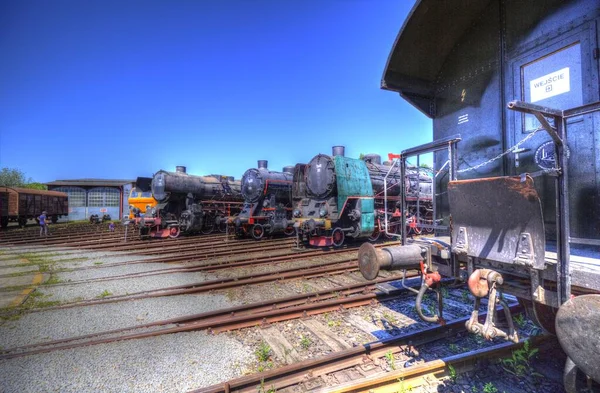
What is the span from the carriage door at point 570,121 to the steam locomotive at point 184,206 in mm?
12768

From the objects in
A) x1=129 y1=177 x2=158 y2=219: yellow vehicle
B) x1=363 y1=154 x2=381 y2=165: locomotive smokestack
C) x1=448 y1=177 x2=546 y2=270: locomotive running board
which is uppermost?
x1=363 y1=154 x2=381 y2=165: locomotive smokestack

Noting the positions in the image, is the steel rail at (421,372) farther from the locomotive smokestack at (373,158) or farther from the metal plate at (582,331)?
the locomotive smokestack at (373,158)

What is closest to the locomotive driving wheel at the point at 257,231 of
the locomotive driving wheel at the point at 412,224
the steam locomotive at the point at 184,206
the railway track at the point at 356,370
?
the steam locomotive at the point at 184,206

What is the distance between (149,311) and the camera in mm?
5156

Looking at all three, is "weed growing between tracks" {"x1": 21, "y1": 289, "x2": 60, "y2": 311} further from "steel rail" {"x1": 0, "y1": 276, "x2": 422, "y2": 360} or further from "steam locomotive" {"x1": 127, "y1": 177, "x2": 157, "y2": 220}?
"steam locomotive" {"x1": 127, "y1": 177, "x2": 157, "y2": 220}

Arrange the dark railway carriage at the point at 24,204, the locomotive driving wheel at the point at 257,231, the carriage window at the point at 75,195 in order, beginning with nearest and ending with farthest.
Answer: the locomotive driving wheel at the point at 257,231 → the dark railway carriage at the point at 24,204 → the carriage window at the point at 75,195

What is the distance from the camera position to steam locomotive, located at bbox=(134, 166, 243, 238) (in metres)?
15.4

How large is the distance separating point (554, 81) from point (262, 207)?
11892 mm

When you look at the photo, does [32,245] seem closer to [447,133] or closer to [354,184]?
[354,184]

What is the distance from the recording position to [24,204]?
24.2 m

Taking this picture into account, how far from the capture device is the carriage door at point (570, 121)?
2783 mm

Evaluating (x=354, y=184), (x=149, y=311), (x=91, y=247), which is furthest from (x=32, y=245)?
(x=354, y=184)

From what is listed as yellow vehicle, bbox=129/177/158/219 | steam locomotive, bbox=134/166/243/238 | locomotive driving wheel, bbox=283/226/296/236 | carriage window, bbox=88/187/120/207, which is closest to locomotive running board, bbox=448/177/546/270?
locomotive driving wheel, bbox=283/226/296/236

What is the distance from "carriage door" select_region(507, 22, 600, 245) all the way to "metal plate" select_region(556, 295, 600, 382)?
1072 millimetres
